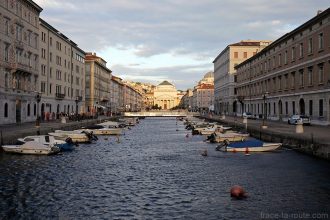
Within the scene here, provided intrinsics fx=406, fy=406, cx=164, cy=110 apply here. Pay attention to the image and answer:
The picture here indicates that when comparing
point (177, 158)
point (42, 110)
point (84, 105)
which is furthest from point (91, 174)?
point (84, 105)

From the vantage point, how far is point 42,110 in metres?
79.5

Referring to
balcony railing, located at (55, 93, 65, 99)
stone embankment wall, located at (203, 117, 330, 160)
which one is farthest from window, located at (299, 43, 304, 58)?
balcony railing, located at (55, 93, 65, 99)

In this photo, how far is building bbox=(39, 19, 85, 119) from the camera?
258 feet

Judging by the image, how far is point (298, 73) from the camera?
6669 cm

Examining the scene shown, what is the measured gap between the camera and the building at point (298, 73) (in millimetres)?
55312

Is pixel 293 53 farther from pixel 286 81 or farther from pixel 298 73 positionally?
pixel 286 81

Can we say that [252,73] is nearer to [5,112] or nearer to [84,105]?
[84,105]

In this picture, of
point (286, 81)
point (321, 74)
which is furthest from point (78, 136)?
point (286, 81)

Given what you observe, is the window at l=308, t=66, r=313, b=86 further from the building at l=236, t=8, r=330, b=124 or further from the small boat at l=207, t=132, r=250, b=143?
the small boat at l=207, t=132, r=250, b=143

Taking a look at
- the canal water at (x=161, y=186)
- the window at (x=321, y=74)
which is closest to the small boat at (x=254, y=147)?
the canal water at (x=161, y=186)

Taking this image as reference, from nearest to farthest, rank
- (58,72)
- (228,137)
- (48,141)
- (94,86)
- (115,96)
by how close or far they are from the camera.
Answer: (48,141), (228,137), (58,72), (94,86), (115,96)

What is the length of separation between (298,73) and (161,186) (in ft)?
164

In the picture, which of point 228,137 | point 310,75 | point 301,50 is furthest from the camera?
point 301,50

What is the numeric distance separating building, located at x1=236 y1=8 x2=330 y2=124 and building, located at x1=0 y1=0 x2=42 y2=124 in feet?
120
